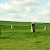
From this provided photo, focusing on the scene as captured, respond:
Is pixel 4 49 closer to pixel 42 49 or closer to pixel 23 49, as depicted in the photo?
pixel 23 49

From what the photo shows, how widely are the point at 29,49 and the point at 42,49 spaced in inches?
36.3

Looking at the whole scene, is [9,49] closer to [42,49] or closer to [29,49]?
[29,49]

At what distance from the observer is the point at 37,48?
49.3ft

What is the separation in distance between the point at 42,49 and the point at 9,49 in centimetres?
235

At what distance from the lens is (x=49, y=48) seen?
14.9m

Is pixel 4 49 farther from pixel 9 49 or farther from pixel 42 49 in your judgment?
pixel 42 49

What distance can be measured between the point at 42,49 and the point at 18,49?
5.59ft

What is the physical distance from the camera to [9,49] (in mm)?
14633

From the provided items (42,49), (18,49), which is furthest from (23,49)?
(42,49)

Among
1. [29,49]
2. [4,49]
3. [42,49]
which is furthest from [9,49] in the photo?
[42,49]

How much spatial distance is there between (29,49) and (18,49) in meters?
0.78

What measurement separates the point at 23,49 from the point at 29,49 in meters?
0.43

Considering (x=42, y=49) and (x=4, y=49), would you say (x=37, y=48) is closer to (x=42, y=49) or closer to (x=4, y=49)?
(x=42, y=49)

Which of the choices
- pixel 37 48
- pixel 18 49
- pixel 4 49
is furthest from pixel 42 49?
pixel 4 49
